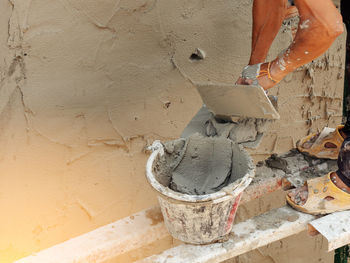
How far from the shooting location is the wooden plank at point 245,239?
1129mm

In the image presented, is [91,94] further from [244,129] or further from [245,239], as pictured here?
[245,239]

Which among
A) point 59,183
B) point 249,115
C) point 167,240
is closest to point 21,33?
point 59,183

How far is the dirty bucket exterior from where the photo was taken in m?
1.08

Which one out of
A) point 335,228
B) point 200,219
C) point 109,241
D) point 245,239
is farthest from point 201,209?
point 335,228

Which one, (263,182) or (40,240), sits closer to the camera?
(263,182)

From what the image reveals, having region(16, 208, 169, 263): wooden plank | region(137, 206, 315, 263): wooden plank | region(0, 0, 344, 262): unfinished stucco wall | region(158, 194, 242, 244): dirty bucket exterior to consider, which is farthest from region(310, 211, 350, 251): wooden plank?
region(0, 0, 344, 262): unfinished stucco wall

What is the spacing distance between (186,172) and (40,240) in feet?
3.20

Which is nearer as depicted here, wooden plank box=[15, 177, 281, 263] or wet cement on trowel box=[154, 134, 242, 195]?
wooden plank box=[15, 177, 281, 263]

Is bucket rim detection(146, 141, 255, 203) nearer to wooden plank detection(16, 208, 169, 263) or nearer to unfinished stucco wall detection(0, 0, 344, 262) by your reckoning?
wooden plank detection(16, 208, 169, 263)

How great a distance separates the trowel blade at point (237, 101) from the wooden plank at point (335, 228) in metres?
0.43

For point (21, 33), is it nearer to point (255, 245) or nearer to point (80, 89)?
point (80, 89)

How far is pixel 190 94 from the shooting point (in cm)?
196

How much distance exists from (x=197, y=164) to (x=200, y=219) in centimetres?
31

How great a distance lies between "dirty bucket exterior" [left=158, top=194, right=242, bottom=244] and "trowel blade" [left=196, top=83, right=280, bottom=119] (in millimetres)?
338
